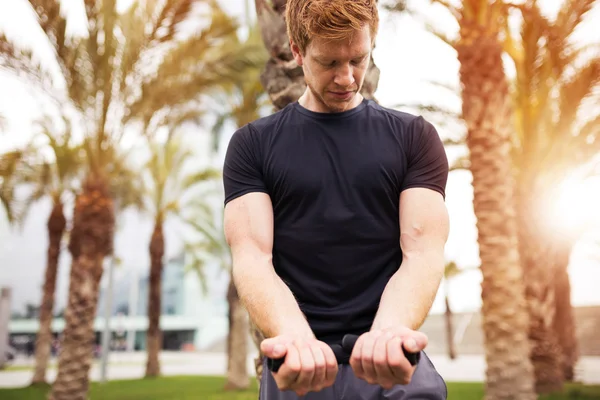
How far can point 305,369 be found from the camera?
1.30 m

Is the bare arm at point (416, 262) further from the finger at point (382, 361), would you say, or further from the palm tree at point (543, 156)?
the palm tree at point (543, 156)

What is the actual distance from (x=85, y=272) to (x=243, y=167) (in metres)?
10.7

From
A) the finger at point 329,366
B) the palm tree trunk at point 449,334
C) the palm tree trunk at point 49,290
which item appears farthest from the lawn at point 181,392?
the palm tree trunk at point 449,334

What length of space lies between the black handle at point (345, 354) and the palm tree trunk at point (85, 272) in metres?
10.6

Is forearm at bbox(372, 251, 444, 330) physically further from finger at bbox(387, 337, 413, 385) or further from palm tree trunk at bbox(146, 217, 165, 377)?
palm tree trunk at bbox(146, 217, 165, 377)

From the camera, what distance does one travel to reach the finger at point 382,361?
131 cm

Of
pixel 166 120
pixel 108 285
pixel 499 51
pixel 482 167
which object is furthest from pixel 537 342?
pixel 108 285

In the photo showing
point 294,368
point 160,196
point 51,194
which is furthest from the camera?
point 160,196

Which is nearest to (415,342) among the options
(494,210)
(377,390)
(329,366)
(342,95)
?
(329,366)

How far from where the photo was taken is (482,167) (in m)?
8.98

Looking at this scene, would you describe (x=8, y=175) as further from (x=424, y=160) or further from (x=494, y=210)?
(x=424, y=160)

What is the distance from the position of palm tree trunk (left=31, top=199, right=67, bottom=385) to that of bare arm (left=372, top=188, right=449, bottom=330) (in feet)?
63.3

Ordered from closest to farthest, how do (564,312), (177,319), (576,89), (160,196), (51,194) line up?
(576,89)
(564,312)
(51,194)
(160,196)
(177,319)

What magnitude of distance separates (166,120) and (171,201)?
32.5 ft
